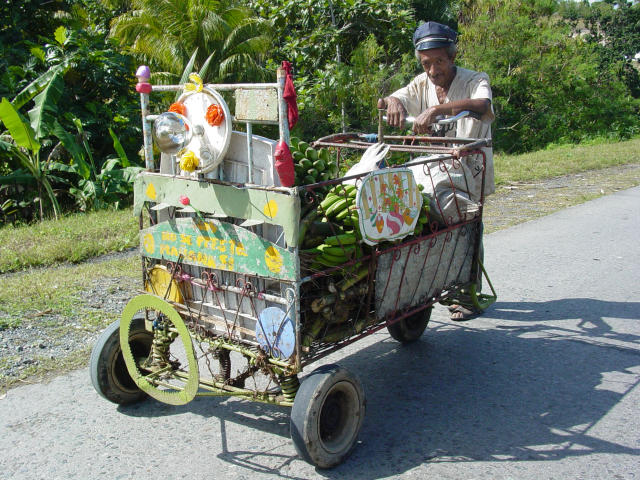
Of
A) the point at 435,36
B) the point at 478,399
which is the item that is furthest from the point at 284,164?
the point at 435,36

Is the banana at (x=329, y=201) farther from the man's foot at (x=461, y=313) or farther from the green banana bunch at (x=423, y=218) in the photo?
the man's foot at (x=461, y=313)

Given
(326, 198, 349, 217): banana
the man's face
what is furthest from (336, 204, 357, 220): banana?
the man's face

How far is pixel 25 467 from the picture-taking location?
3.03 meters

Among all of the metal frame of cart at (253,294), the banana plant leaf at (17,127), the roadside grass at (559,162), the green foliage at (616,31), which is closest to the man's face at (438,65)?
the metal frame of cart at (253,294)

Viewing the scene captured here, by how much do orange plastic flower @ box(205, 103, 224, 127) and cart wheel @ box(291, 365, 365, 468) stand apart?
127 cm

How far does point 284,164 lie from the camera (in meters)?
2.74

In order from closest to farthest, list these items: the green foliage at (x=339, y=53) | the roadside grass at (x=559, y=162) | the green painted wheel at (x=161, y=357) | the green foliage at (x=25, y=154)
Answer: the green painted wheel at (x=161, y=357) < the green foliage at (x=25, y=154) < the roadside grass at (x=559, y=162) < the green foliage at (x=339, y=53)

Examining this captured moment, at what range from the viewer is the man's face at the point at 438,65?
4.38 m

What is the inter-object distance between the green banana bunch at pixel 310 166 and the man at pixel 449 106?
74cm

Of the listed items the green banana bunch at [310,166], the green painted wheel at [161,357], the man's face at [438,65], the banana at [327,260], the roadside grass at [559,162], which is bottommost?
the roadside grass at [559,162]

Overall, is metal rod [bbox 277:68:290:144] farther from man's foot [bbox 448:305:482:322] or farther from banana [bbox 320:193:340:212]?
man's foot [bbox 448:305:482:322]

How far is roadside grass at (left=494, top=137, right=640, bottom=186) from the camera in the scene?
451 inches

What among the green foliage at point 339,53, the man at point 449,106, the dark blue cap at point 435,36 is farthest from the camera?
the green foliage at point 339,53

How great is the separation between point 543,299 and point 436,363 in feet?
5.34
